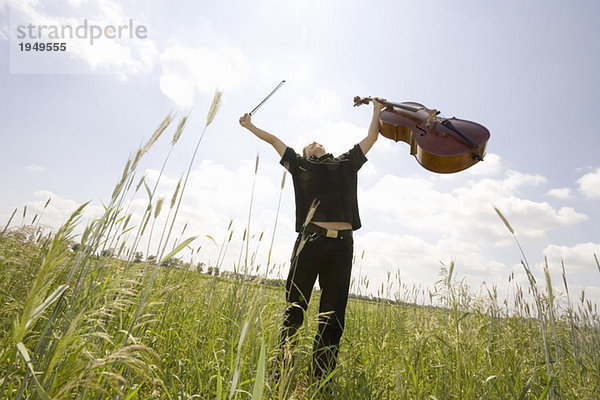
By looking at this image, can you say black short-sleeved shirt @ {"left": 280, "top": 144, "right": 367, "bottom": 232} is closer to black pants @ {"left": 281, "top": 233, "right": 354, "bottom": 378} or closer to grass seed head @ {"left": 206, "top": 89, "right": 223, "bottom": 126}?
black pants @ {"left": 281, "top": 233, "right": 354, "bottom": 378}

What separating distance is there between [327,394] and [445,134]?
336 centimetres

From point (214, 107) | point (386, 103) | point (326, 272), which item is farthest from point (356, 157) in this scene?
point (214, 107)

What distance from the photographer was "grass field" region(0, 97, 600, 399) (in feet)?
3.30

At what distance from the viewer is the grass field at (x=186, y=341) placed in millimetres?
1005

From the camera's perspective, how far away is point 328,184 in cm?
332

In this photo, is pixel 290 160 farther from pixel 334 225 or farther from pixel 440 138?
pixel 440 138

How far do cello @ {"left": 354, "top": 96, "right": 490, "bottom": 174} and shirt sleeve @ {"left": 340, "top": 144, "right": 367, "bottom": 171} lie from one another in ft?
3.35

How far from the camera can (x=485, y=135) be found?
3.86m

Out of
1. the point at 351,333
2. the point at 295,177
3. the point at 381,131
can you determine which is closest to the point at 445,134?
the point at 381,131

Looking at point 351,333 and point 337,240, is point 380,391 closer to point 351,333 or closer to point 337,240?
point 351,333

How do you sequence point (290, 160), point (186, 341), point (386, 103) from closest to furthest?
point (186, 341)
point (290, 160)
point (386, 103)

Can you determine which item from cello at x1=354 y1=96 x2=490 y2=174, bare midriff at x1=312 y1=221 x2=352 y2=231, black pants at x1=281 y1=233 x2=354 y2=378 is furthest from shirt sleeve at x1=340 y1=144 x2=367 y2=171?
cello at x1=354 y1=96 x2=490 y2=174

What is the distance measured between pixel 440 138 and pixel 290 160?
2.03 metres

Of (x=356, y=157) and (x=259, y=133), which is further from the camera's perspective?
(x=259, y=133)
